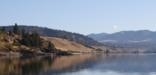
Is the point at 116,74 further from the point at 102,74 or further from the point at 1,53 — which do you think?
the point at 1,53

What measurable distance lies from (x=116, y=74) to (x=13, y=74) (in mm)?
21820

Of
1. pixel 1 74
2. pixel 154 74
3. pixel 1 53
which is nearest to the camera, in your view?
pixel 1 74

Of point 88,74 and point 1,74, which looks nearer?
point 1,74

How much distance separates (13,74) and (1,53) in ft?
386

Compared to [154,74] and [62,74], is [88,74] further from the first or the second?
[154,74]

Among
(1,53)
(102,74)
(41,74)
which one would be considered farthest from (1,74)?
(1,53)

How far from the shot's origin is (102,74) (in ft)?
289

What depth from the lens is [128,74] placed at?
88.4 m

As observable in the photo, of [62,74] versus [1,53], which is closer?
[62,74]

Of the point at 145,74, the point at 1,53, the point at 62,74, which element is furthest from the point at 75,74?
the point at 1,53

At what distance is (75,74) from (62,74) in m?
2.79

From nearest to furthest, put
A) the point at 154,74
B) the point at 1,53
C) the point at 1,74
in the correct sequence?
1. the point at 1,74
2. the point at 154,74
3. the point at 1,53

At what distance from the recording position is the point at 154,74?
87.3 metres

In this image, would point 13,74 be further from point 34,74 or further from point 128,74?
point 128,74
